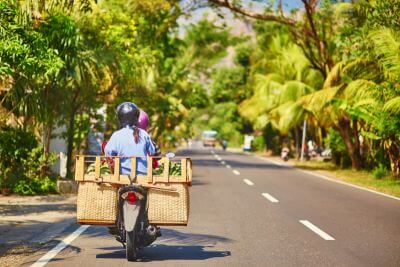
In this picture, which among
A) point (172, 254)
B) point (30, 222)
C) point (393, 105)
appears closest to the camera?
point (172, 254)

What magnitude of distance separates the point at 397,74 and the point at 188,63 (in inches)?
1245

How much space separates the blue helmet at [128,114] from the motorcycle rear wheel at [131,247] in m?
1.43

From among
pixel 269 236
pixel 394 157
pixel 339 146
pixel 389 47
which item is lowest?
pixel 269 236

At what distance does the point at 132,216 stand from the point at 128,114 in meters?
1.36

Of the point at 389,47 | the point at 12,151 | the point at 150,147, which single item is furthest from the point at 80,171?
the point at 389,47

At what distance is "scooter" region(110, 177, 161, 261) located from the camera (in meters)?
7.33

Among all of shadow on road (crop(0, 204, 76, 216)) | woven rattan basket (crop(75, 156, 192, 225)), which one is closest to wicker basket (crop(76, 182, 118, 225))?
woven rattan basket (crop(75, 156, 192, 225))

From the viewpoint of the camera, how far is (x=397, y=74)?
19.8 meters

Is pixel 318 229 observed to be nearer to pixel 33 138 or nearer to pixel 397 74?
pixel 33 138

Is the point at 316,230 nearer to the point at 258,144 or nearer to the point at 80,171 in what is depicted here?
the point at 80,171

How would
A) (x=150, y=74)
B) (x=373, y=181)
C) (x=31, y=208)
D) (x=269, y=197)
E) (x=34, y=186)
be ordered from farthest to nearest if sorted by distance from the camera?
(x=150, y=74)
(x=373, y=181)
(x=269, y=197)
(x=34, y=186)
(x=31, y=208)

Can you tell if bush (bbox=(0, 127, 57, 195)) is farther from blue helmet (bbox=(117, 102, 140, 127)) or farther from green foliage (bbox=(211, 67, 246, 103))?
green foliage (bbox=(211, 67, 246, 103))

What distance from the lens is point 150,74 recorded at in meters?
31.6

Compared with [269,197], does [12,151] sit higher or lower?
higher
